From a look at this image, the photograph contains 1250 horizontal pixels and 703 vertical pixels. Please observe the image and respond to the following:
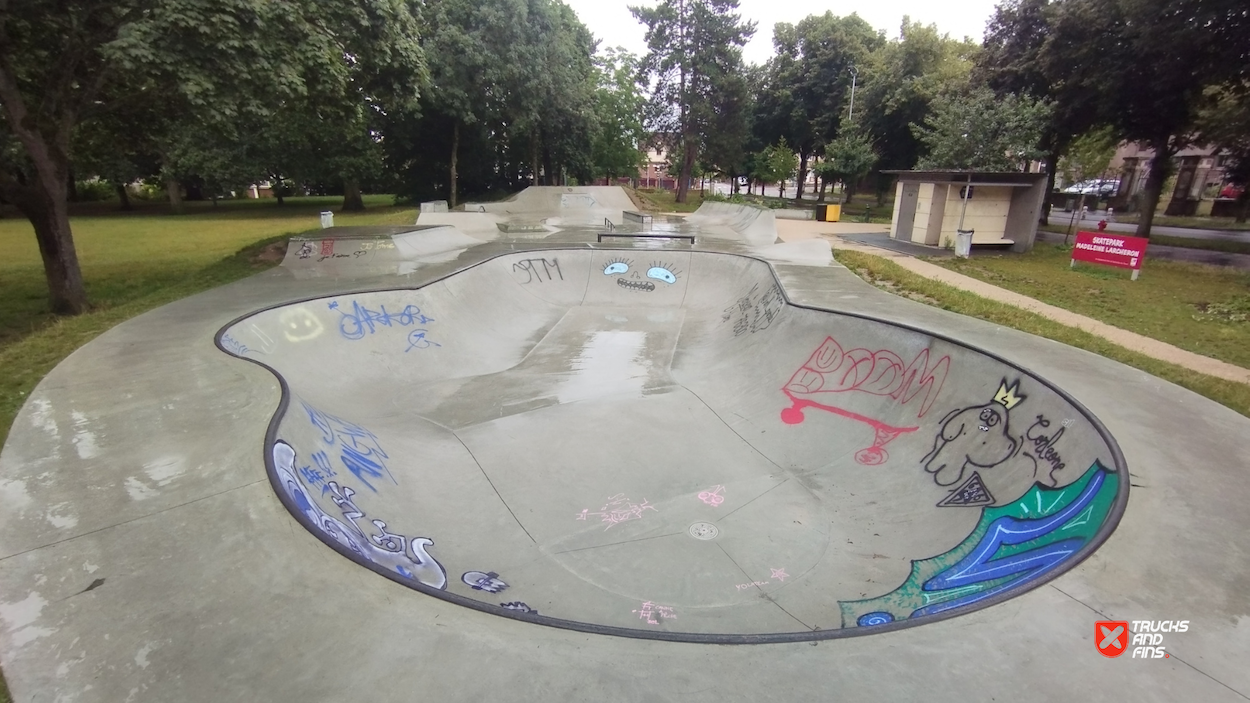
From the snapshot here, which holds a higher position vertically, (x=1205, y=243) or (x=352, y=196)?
(x=352, y=196)

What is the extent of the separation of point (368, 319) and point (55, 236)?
6149mm

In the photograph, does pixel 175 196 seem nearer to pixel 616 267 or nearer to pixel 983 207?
pixel 616 267

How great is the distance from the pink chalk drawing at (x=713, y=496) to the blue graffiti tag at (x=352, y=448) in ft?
12.0

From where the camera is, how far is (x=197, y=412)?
6.08 metres

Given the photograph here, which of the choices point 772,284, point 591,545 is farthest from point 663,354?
point 591,545

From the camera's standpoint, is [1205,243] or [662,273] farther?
[1205,243]

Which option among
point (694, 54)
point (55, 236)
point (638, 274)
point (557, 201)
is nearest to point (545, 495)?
point (638, 274)

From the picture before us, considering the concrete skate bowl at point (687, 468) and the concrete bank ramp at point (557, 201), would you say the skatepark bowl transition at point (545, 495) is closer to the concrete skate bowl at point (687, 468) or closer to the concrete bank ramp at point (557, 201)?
the concrete skate bowl at point (687, 468)

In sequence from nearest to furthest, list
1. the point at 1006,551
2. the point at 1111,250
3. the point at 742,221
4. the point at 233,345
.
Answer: the point at 1006,551 < the point at 233,345 < the point at 1111,250 < the point at 742,221

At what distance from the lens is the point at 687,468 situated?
306 inches

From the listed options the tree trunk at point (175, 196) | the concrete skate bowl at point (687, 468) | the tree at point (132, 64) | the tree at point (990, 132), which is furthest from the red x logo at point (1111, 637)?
the tree trunk at point (175, 196)

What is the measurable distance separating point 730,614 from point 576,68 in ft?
127

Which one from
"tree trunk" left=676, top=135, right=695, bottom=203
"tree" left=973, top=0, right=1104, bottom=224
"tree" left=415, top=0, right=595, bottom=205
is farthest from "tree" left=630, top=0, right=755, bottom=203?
"tree" left=973, top=0, right=1104, bottom=224

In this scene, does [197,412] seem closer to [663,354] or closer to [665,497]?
[665,497]
